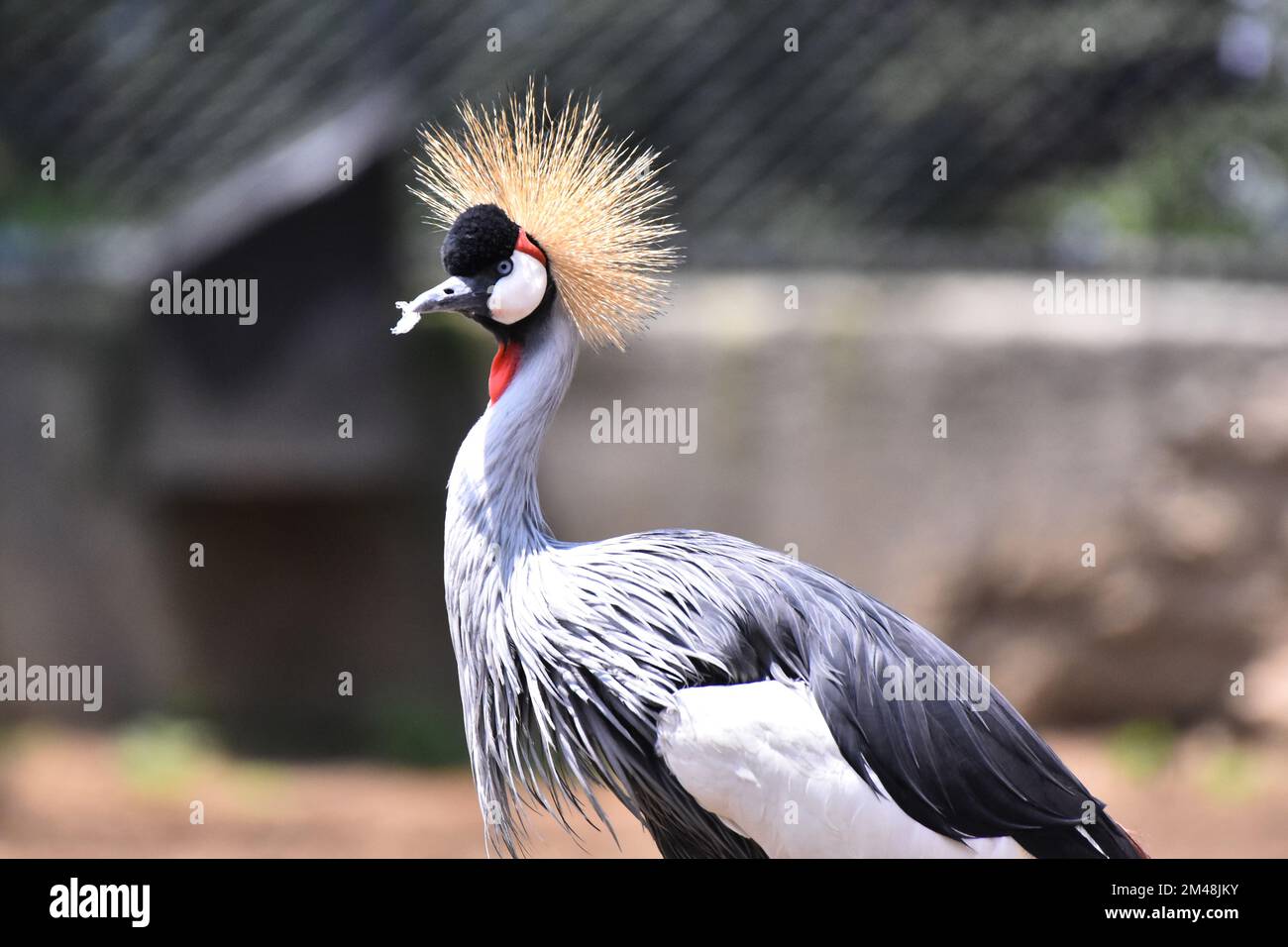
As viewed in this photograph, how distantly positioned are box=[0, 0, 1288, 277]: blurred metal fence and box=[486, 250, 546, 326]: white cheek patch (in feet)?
8.15

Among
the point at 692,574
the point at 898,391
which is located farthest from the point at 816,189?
the point at 692,574

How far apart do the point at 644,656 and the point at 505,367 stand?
0.45 meters

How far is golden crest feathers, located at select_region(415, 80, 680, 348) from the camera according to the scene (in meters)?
1.90

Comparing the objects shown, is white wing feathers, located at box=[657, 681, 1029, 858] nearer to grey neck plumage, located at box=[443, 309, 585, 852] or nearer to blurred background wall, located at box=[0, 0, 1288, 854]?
grey neck plumage, located at box=[443, 309, 585, 852]

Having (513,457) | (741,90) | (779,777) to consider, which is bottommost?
(779,777)

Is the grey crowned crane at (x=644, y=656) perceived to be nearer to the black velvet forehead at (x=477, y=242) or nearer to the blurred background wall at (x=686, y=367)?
the black velvet forehead at (x=477, y=242)

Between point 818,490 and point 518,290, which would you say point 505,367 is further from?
point 818,490

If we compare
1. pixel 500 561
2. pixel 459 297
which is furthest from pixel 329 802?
pixel 459 297

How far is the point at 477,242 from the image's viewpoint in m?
1.79

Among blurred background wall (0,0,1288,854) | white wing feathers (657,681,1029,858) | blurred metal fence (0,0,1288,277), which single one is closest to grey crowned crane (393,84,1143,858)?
white wing feathers (657,681,1029,858)

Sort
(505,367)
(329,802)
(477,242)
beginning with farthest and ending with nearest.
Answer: (329,802) → (505,367) → (477,242)

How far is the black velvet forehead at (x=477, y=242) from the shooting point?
1788 mm

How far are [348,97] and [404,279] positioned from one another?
2.25ft

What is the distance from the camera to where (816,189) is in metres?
4.36
